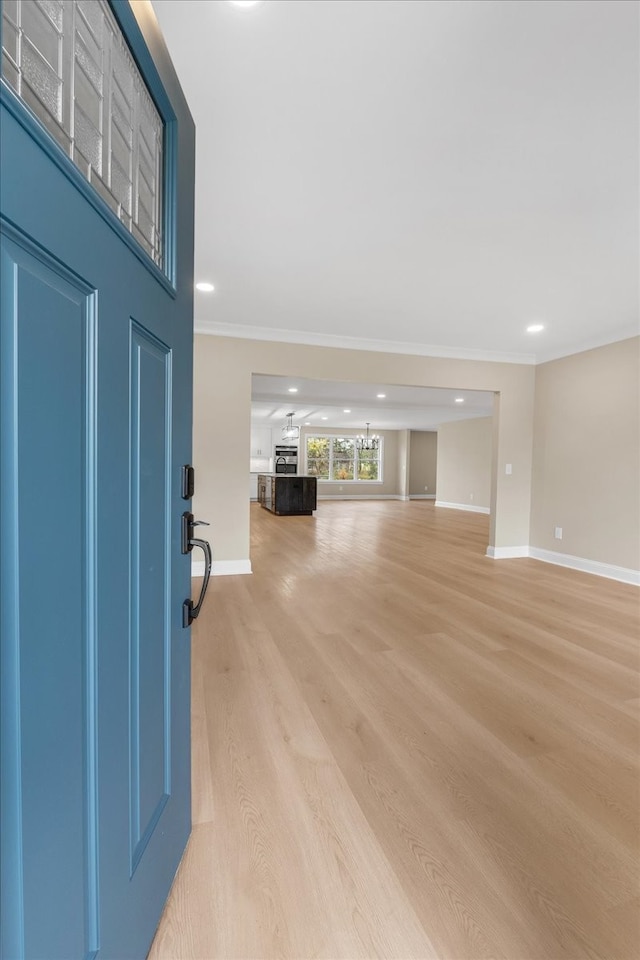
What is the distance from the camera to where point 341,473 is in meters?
13.7

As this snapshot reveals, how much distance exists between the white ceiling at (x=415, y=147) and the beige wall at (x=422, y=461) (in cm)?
1024

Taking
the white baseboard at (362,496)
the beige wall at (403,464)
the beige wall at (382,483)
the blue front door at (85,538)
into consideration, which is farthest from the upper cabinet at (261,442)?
the blue front door at (85,538)

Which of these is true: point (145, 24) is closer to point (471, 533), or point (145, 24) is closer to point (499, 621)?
point (499, 621)

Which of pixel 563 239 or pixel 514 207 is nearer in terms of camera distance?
pixel 514 207

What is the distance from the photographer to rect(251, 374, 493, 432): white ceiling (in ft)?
21.5

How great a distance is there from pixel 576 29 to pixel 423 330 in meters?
3.02

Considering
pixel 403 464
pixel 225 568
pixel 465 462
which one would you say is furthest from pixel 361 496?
pixel 225 568

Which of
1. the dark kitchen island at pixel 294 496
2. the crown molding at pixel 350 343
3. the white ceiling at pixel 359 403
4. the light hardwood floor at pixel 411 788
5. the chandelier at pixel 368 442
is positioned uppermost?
the crown molding at pixel 350 343

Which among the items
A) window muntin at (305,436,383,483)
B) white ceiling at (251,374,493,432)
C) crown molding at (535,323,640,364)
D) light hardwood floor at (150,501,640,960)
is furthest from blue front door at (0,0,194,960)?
window muntin at (305,436,383,483)

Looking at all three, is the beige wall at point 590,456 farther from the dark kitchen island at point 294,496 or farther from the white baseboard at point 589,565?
the dark kitchen island at point 294,496

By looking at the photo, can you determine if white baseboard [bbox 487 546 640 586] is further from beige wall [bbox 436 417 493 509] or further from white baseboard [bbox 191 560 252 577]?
beige wall [bbox 436 417 493 509]

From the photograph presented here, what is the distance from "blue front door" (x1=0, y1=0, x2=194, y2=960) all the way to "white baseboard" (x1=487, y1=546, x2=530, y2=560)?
4.94m

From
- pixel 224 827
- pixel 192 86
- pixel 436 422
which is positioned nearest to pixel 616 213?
pixel 192 86

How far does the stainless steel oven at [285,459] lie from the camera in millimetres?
12422
